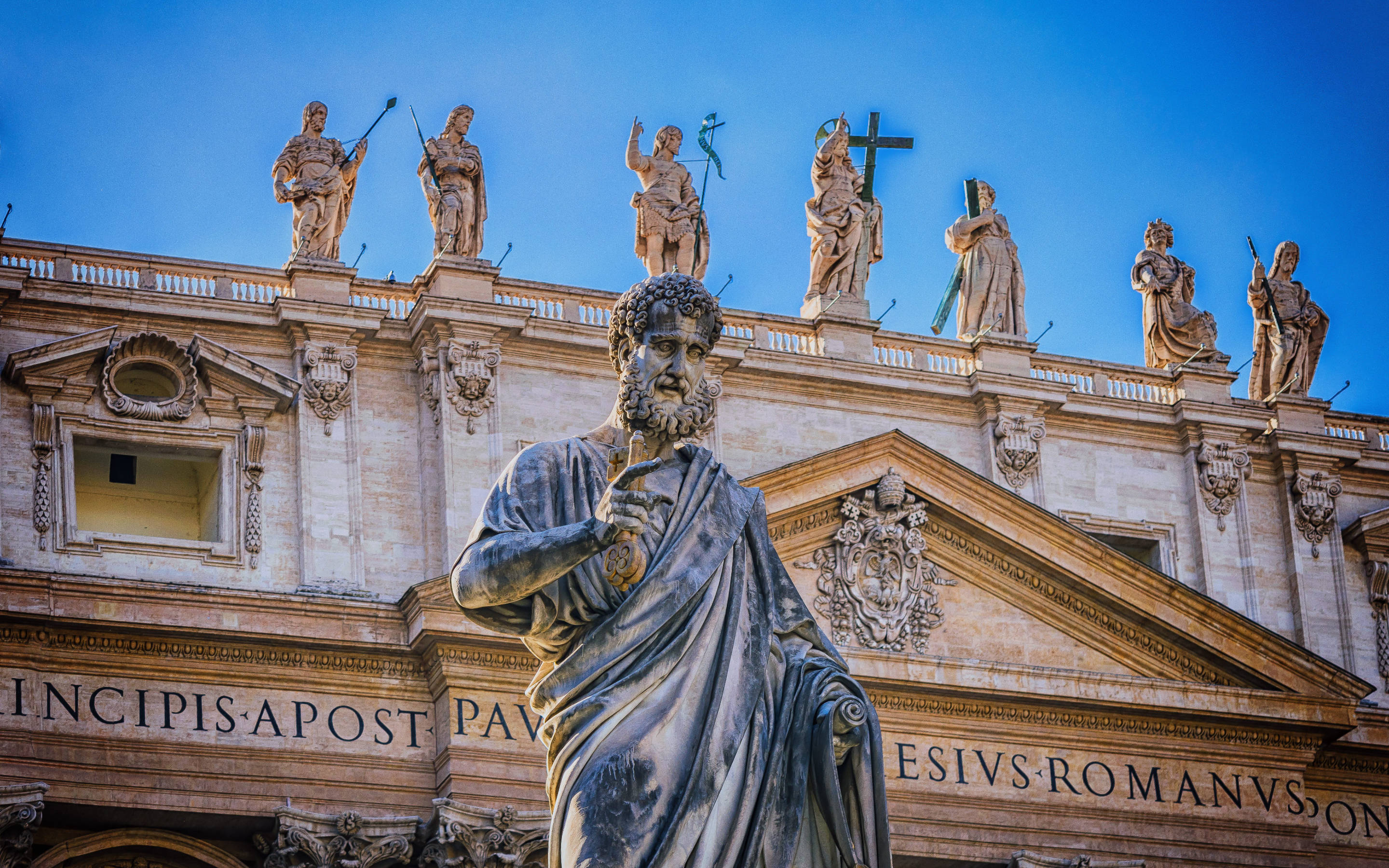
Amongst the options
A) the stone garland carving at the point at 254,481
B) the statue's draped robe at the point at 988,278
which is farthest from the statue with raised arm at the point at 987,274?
the stone garland carving at the point at 254,481

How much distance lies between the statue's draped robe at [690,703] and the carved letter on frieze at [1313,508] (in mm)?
24538

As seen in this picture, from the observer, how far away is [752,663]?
618 centimetres

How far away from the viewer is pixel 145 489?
86.5 feet

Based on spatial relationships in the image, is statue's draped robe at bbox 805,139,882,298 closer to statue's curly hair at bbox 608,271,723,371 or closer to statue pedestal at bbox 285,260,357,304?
statue pedestal at bbox 285,260,357,304

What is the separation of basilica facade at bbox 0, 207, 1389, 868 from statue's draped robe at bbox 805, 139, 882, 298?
22 cm

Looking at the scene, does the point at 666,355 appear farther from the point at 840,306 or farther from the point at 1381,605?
the point at 1381,605

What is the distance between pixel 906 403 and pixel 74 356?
8095mm

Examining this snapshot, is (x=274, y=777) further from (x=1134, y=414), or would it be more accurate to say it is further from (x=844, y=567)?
(x=1134, y=414)

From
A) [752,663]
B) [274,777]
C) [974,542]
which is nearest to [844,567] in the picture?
[974,542]

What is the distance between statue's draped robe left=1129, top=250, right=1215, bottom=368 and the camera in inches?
1204

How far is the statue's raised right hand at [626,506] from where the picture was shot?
→ 5.95 meters

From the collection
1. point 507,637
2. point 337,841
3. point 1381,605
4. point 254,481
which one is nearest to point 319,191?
A: point 254,481

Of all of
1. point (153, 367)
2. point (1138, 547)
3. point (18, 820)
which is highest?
point (153, 367)

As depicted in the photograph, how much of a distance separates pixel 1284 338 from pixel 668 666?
25792 millimetres
